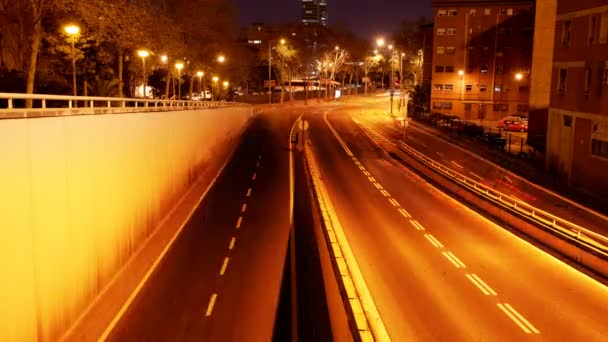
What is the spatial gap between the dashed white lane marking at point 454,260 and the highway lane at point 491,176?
7.82 m

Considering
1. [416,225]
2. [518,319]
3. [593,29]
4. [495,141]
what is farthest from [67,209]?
[495,141]

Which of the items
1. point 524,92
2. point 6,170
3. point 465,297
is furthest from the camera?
point 524,92

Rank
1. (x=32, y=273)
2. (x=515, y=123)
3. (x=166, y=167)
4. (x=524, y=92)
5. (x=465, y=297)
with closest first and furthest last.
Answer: (x=32, y=273)
(x=465, y=297)
(x=166, y=167)
(x=515, y=123)
(x=524, y=92)

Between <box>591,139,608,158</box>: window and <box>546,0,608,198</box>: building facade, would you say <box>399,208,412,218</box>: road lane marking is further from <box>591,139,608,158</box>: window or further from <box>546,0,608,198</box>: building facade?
<box>591,139,608,158</box>: window

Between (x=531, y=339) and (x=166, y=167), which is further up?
(x=166, y=167)

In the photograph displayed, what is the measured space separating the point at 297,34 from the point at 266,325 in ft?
355

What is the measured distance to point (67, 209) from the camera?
1451cm

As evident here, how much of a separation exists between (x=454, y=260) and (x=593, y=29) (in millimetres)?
20619

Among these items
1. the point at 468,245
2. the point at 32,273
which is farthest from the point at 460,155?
the point at 32,273

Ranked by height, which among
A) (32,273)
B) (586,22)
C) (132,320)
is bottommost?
(132,320)

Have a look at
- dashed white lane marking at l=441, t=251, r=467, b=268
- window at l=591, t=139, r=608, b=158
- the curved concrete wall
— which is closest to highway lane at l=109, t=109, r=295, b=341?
the curved concrete wall

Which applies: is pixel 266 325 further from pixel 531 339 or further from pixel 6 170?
pixel 6 170

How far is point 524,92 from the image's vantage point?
→ 278ft

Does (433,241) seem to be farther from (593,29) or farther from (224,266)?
(593,29)
